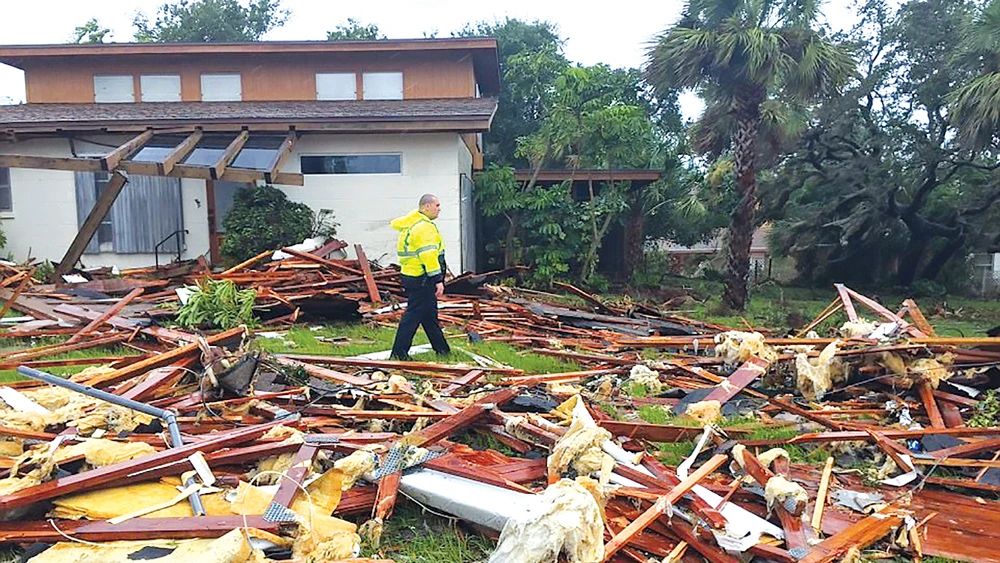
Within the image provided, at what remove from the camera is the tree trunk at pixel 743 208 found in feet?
49.0

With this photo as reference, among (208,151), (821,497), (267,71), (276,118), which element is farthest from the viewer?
(267,71)

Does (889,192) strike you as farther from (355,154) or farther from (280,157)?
(280,157)

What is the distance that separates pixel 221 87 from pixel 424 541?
16.9m

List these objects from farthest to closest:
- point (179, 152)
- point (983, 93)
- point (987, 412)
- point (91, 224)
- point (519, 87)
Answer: point (519, 87) → point (983, 93) → point (179, 152) → point (91, 224) → point (987, 412)

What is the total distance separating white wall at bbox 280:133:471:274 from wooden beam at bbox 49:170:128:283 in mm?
3537

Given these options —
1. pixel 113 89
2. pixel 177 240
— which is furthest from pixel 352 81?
pixel 113 89

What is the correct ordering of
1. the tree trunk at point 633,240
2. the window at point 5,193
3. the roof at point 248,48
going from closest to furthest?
the window at point 5,193 < the roof at point 248,48 < the tree trunk at point 633,240

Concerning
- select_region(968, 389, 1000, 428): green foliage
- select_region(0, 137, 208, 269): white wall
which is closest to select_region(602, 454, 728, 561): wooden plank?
select_region(968, 389, 1000, 428): green foliage

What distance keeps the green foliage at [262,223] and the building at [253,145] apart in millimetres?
505

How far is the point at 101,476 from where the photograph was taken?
3062 millimetres

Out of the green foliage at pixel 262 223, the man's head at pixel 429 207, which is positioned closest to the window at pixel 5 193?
the green foliage at pixel 262 223

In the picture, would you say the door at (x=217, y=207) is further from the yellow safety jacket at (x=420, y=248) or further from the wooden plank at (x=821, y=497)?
the wooden plank at (x=821, y=497)

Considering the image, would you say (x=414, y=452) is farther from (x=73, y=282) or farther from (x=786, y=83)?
(x=786, y=83)

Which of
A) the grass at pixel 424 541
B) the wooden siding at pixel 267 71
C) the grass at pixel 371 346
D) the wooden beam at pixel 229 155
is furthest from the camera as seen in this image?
the wooden siding at pixel 267 71
